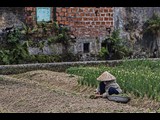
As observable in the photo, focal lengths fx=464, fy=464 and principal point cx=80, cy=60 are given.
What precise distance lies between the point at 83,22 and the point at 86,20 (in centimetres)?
13

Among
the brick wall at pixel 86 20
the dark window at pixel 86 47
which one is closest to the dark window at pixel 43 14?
the brick wall at pixel 86 20

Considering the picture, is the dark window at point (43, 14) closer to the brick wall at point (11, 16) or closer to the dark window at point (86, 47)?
the brick wall at point (11, 16)

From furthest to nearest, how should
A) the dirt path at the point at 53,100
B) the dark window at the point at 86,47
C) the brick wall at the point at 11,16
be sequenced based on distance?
the dark window at the point at 86,47
the brick wall at the point at 11,16
the dirt path at the point at 53,100

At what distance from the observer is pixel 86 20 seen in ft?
47.9

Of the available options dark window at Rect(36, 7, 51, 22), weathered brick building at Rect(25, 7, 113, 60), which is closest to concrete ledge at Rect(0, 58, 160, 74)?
weathered brick building at Rect(25, 7, 113, 60)

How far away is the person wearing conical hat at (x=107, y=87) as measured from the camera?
7341mm

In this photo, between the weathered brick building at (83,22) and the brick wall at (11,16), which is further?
the weathered brick building at (83,22)

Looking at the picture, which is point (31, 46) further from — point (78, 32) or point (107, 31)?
point (107, 31)

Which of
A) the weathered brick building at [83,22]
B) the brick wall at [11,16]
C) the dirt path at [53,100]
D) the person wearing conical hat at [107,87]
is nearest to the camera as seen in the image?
the dirt path at [53,100]

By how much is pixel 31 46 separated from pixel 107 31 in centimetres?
263

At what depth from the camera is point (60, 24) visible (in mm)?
14219

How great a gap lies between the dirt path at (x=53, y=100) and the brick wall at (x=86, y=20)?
13.9ft

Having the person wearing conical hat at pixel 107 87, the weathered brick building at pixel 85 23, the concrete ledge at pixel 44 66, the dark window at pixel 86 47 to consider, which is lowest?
the concrete ledge at pixel 44 66

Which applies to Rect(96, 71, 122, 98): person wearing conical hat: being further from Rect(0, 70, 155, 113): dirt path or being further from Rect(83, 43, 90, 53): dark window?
Rect(83, 43, 90, 53): dark window
